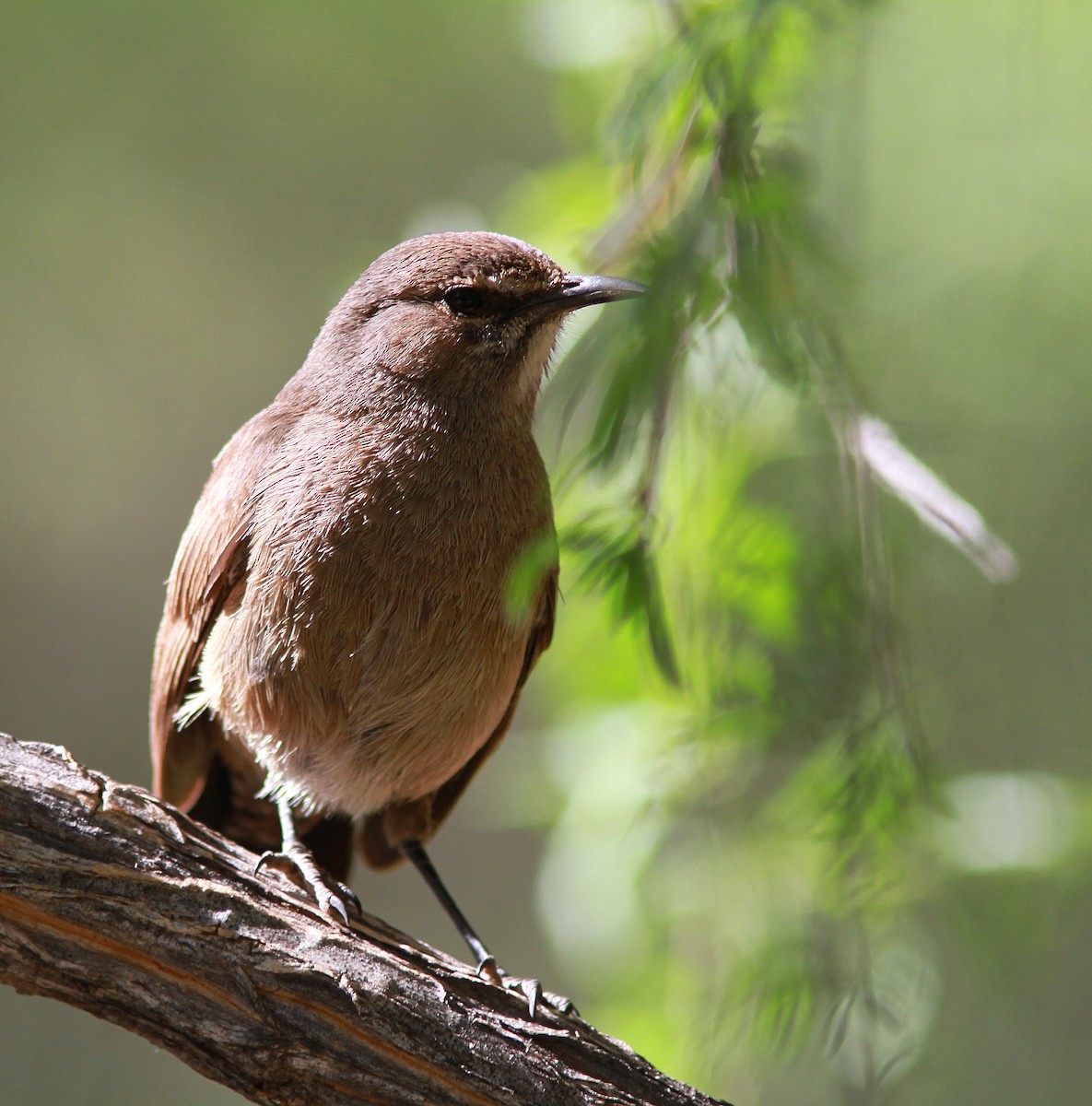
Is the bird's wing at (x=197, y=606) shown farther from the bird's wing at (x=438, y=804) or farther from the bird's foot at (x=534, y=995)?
the bird's foot at (x=534, y=995)

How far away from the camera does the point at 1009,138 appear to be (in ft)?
3.97

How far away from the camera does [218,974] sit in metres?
1.99

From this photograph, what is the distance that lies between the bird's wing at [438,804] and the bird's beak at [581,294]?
22.9 inches

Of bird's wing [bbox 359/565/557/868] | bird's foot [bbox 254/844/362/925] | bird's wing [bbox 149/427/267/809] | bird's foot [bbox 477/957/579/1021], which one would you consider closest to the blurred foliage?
bird's foot [bbox 477/957/579/1021]

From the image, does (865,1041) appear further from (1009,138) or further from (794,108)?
(794,108)

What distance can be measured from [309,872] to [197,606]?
59cm

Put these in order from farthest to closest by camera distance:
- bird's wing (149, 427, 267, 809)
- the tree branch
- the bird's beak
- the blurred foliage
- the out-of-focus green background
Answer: bird's wing (149, 427, 267, 809) < the bird's beak < the tree branch < the blurred foliage < the out-of-focus green background

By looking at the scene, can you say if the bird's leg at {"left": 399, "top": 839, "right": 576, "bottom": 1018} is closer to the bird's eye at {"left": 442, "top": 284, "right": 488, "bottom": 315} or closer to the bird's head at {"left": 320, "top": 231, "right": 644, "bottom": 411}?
the bird's head at {"left": 320, "top": 231, "right": 644, "bottom": 411}

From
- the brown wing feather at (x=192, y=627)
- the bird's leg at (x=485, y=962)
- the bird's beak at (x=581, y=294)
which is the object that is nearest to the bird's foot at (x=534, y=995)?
the bird's leg at (x=485, y=962)

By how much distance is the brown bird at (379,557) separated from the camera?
238 centimetres

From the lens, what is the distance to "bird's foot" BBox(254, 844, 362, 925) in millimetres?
2223

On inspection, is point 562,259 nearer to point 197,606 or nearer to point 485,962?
point 197,606

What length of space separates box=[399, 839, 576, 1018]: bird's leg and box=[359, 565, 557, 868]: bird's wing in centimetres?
4

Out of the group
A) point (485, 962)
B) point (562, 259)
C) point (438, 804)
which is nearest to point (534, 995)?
point (485, 962)
